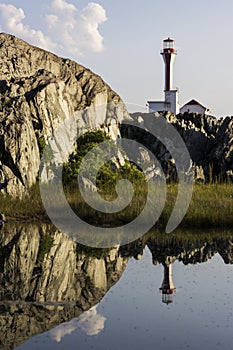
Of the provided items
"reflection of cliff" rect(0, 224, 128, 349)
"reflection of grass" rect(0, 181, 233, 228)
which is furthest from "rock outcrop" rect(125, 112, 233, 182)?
"reflection of cliff" rect(0, 224, 128, 349)

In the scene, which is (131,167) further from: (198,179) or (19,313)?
(19,313)

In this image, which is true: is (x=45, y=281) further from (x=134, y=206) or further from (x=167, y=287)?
(x=134, y=206)

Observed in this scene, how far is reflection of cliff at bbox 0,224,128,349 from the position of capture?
6779mm

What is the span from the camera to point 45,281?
870 centimetres

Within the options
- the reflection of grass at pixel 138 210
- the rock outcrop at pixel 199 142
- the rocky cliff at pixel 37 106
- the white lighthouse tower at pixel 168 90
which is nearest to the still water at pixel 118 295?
the reflection of grass at pixel 138 210

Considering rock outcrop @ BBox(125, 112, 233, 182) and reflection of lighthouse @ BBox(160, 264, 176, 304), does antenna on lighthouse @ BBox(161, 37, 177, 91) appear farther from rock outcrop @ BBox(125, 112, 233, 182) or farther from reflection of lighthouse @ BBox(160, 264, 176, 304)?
reflection of lighthouse @ BBox(160, 264, 176, 304)

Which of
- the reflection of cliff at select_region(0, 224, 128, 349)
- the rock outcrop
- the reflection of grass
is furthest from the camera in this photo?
the rock outcrop

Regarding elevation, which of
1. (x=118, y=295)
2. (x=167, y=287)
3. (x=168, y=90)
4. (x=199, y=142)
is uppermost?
(x=168, y=90)

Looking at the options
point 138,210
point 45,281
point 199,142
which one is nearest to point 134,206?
point 138,210

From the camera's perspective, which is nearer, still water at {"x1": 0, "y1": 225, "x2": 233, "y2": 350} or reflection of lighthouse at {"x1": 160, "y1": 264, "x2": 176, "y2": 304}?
still water at {"x1": 0, "y1": 225, "x2": 233, "y2": 350}

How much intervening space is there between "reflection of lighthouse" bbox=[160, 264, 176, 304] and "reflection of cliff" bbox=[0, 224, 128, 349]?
2.27 ft

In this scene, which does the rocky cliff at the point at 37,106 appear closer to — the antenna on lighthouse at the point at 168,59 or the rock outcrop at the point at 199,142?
the rock outcrop at the point at 199,142

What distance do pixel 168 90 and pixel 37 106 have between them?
3093cm

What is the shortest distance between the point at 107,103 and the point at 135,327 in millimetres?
18923
